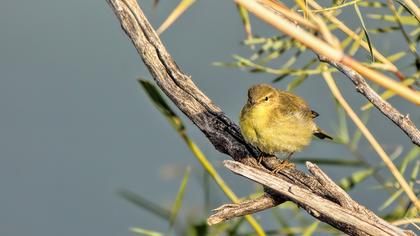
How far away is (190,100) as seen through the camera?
2.69 m

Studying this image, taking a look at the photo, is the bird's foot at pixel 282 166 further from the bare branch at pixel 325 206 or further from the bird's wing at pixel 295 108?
the bird's wing at pixel 295 108

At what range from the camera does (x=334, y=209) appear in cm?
212

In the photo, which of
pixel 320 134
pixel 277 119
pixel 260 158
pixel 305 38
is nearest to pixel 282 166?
pixel 260 158

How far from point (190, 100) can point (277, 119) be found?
0.66 m

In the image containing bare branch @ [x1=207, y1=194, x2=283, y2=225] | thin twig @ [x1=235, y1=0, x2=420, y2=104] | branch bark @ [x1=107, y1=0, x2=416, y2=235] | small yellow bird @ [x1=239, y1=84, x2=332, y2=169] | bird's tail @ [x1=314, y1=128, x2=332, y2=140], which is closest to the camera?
thin twig @ [x1=235, y1=0, x2=420, y2=104]

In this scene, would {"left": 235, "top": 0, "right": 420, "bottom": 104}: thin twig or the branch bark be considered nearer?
{"left": 235, "top": 0, "right": 420, "bottom": 104}: thin twig

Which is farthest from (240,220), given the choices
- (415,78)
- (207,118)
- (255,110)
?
(415,78)

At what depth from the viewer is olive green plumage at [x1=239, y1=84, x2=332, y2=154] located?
3023 millimetres

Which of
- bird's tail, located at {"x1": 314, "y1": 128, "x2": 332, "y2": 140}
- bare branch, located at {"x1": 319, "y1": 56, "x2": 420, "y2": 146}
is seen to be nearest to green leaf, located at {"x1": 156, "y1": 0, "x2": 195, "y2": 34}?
bare branch, located at {"x1": 319, "y1": 56, "x2": 420, "y2": 146}

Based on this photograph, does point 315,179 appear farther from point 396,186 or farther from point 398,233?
point 396,186

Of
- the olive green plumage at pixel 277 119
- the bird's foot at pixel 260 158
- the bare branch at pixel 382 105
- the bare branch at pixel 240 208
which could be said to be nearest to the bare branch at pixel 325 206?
the bare branch at pixel 240 208

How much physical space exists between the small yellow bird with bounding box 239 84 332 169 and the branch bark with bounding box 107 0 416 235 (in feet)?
0.64

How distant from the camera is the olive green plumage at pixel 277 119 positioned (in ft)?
9.92

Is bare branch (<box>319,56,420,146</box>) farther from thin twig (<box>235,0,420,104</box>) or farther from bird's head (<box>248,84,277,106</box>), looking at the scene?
thin twig (<box>235,0,420,104</box>)
